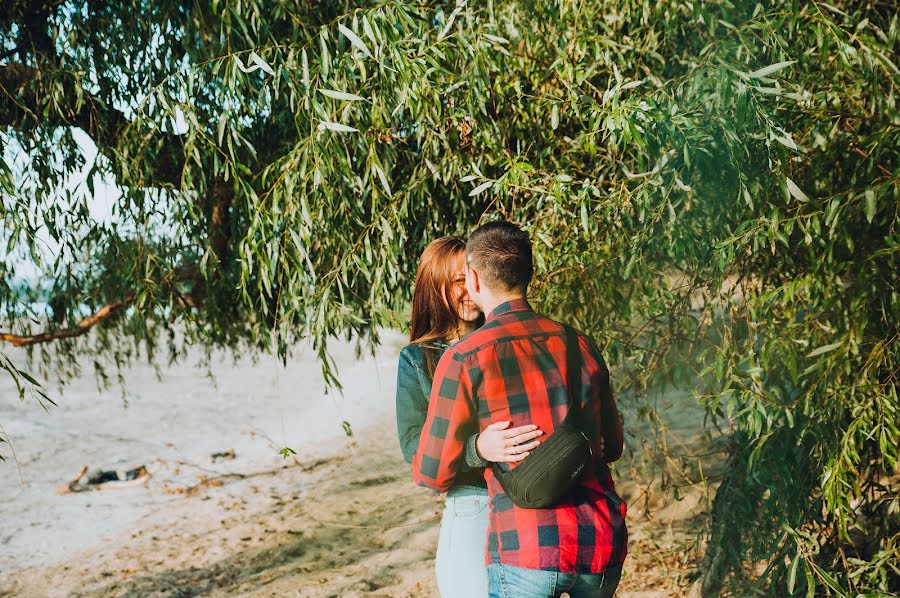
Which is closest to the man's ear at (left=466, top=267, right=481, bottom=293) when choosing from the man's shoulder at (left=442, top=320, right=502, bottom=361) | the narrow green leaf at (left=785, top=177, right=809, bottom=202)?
the man's shoulder at (left=442, top=320, right=502, bottom=361)

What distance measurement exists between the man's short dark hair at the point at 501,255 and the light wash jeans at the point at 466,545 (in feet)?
1.79

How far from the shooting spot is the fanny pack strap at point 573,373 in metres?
1.70

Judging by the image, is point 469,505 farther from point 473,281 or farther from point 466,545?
point 473,281

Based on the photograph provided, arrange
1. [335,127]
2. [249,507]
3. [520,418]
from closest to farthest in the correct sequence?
[520,418]
[335,127]
[249,507]

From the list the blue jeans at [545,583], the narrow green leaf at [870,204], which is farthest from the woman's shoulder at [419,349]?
the narrow green leaf at [870,204]

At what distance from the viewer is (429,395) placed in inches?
79.5

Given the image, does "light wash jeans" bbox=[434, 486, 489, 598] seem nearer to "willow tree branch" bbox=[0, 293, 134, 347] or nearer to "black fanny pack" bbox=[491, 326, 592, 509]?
"black fanny pack" bbox=[491, 326, 592, 509]

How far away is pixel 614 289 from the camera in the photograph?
300 cm

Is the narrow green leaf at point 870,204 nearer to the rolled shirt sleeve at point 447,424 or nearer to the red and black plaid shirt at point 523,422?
the red and black plaid shirt at point 523,422

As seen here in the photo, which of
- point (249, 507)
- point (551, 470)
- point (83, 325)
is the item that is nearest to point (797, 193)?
point (551, 470)

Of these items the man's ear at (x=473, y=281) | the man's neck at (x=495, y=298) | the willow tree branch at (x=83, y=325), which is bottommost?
the willow tree branch at (x=83, y=325)

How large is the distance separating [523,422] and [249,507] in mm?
6634

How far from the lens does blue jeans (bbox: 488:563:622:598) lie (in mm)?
1633

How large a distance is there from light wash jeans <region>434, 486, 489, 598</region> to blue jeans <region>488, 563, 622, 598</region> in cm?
19
